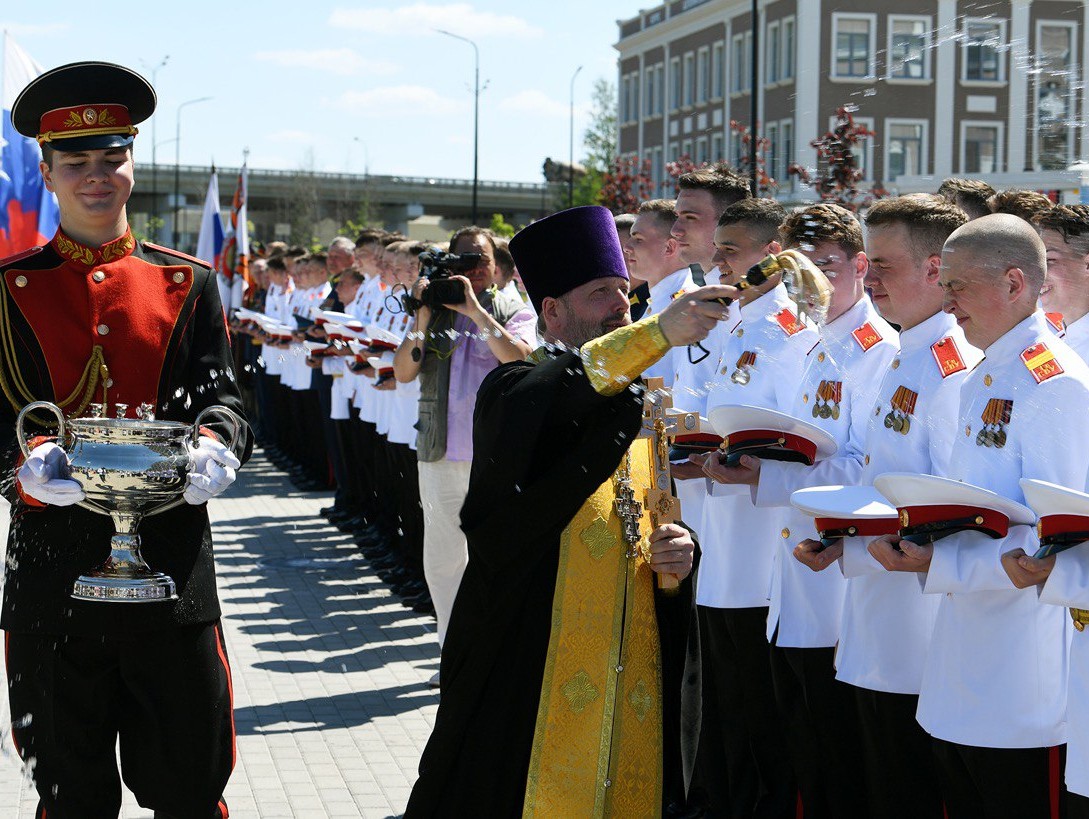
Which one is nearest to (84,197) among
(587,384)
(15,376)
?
(15,376)

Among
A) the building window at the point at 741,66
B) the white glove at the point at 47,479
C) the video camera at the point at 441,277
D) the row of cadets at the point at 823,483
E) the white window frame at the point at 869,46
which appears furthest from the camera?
the building window at the point at 741,66

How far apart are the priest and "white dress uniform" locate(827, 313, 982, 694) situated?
0.84 meters

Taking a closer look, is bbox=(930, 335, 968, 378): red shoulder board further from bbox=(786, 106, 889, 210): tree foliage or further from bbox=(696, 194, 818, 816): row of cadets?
bbox=(786, 106, 889, 210): tree foliage

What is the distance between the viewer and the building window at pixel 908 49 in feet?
14.6

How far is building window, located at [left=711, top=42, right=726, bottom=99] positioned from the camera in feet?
52.7

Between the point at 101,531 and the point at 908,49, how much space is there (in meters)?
2.78

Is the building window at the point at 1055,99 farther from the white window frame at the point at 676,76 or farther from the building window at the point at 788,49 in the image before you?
the white window frame at the point at 676,76

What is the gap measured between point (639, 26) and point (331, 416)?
1150cm

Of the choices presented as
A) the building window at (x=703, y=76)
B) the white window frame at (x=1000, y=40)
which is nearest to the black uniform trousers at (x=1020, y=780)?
the white window frame at (x=1000, y=40)

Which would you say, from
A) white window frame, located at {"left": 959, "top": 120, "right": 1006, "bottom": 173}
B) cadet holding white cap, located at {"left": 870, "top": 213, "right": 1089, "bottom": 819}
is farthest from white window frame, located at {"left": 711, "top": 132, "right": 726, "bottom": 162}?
cadet holding white cap, located at {"left": 870, "top": 213, "right": 1089, "bottom": 819}

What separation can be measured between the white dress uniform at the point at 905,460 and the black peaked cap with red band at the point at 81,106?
7.88ft

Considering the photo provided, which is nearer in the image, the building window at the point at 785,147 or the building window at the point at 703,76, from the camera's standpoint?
the building window at the point at 785,147

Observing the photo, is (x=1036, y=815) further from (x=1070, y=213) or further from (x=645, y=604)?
(x=1070, y=213)

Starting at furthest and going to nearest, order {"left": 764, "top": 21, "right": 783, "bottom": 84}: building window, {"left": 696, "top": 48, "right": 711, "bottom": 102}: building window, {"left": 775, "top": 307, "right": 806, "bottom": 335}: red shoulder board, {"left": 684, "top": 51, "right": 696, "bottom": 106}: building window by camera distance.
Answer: {"left": 696, "top": 48, "right": 711, "bottom": 102}: building window, {"left": 684, "top": 51, "right": 696, "bottom": 106}: building window, {"left": 764, "top": 21, "right": 783, "bottom": 84}: building window, {"left": 775, "top": 307, "right": 806, "bottom": 335}: red shoulder board
